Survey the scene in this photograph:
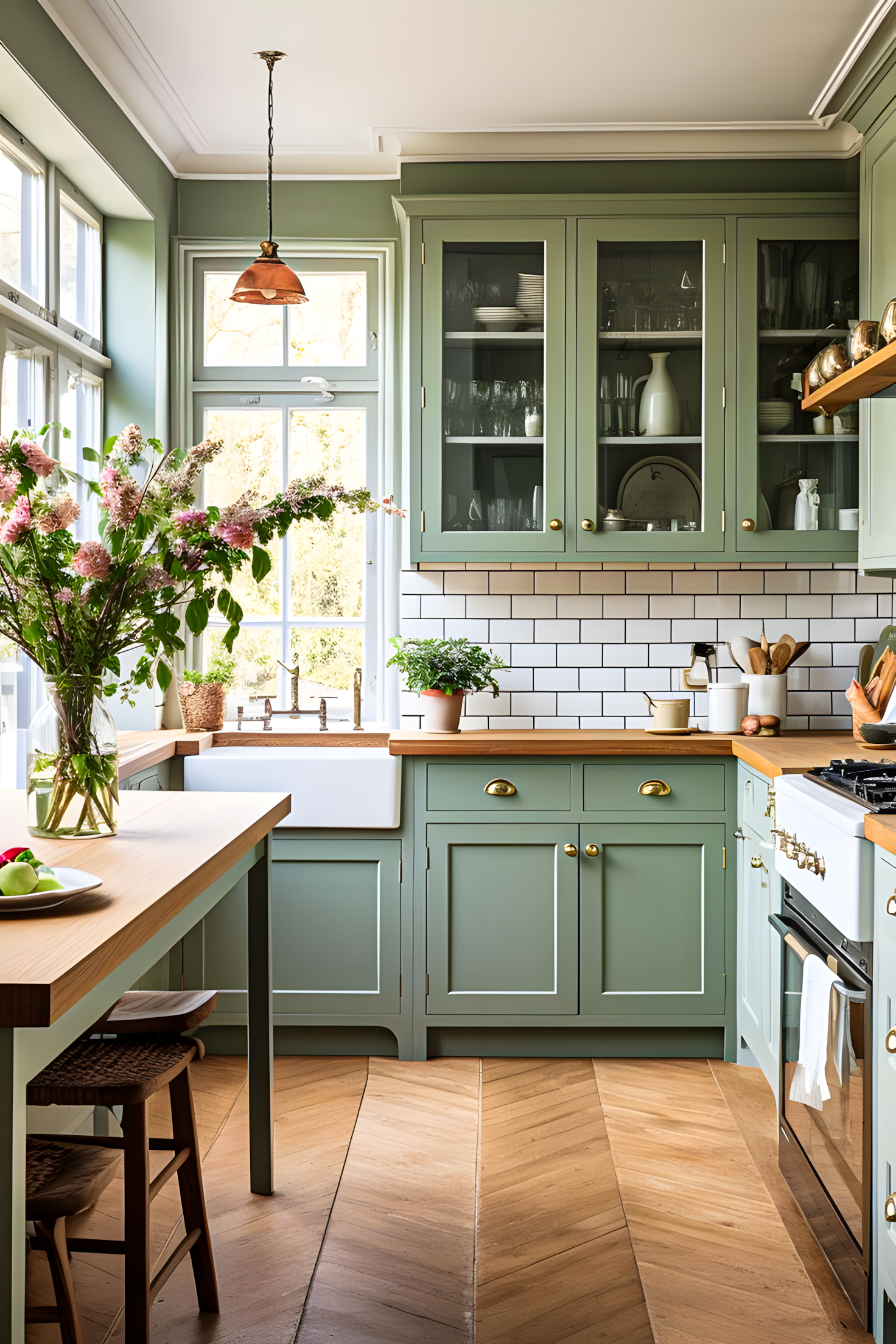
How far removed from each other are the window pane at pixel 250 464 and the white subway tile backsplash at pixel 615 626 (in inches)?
23.3

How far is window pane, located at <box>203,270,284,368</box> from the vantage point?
12.9 feet

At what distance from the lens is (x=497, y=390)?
11.6ft

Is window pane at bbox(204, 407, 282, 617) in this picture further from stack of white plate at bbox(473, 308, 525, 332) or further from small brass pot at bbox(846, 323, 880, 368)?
small brass pot at bbox(846, 323, 880, 368)

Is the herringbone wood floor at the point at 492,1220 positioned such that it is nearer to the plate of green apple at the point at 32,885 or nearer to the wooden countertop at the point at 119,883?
the wooden countertop at the point at 119,883

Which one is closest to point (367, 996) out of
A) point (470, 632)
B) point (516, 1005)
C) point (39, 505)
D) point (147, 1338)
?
point (516, 1005)

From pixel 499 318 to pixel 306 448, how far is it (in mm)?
872

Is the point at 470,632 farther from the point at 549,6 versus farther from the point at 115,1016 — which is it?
the point at 115,1016

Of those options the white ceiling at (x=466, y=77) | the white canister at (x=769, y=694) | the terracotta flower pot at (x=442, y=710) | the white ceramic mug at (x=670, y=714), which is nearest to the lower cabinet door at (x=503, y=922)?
the terracotta flower pot at (x=442, y=710)

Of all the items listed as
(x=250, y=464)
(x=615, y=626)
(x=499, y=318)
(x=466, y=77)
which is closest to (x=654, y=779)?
(x=615, y=626)

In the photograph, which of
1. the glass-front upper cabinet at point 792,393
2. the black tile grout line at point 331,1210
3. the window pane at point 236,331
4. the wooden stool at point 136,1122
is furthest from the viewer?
the window pane at point 236,331

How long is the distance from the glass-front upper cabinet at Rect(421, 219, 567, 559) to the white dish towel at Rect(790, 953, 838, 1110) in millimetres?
1718

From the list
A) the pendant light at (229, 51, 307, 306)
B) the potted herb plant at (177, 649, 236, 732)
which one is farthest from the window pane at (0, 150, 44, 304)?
the potted herb plant at (177, 649, 236, 732)

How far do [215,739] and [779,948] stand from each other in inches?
74.6

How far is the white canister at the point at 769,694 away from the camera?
3561 millimetres
